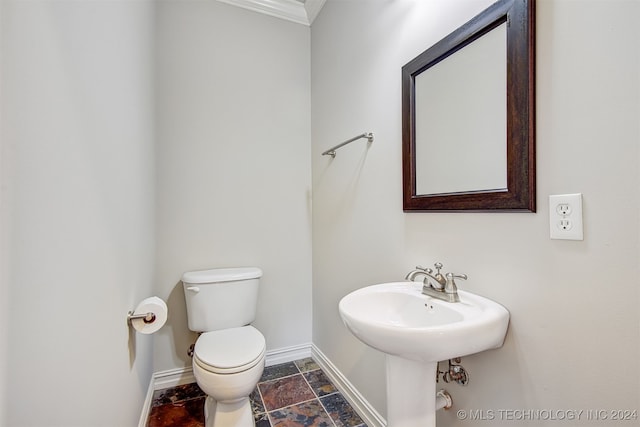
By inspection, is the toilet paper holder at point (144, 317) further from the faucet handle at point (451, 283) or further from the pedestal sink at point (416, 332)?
the faucet handle at point (451, 283)

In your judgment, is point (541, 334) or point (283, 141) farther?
point (283, 141)

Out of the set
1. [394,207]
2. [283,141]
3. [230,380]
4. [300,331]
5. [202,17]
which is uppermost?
[202,17]

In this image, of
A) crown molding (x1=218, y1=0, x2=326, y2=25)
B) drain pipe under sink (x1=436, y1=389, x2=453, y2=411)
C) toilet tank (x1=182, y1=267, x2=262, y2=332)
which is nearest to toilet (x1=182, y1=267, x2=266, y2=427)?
toilet tank (x1=182, y1=267, x2=262, y2=332)

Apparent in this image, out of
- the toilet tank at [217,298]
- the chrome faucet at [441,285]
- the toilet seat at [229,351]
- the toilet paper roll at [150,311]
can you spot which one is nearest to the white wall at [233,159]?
the toilet tank at [217,298]

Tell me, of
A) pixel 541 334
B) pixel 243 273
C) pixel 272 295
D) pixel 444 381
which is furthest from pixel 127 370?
pixel 541 334

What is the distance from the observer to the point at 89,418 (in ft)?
2.45

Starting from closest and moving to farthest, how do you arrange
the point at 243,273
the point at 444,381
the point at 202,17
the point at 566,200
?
the point at 566,200 < the point at 444,381 < the point at 243,273 < the point at 202,17

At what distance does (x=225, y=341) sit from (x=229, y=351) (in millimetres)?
123

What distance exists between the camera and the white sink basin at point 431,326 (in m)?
0.75

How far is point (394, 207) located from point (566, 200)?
2.18 feet

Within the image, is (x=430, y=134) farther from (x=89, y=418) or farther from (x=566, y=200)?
(x=89, y=418)

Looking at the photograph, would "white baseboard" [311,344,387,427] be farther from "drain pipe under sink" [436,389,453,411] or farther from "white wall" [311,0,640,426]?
"drain pipe under sink" [436,389,453,411]

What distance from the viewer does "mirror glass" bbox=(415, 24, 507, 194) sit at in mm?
895

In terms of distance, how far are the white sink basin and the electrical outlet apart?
0.28 m
